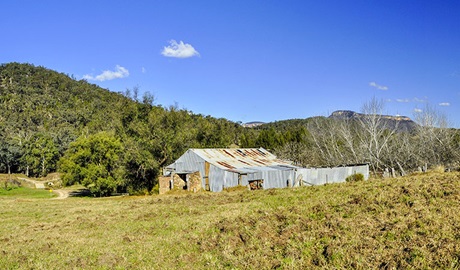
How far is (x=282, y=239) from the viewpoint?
32.9ft

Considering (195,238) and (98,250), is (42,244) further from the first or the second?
(195,238)

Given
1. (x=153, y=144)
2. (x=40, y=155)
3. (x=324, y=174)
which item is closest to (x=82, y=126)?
(x=40, y=155)

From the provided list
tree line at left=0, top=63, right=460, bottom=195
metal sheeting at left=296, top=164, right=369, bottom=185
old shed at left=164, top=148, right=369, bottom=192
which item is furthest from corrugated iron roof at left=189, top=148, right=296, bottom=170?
tree line at left=0, top=63, right=460, bottom=195

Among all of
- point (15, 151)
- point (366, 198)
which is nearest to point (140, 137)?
point (366, 198)

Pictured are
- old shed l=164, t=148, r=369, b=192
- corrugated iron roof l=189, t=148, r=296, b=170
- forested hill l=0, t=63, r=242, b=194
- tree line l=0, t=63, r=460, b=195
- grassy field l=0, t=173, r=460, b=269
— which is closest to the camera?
grassy field l=0, t=173, r=460, b=269

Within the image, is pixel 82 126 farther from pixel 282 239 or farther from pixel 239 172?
pixel 282 239

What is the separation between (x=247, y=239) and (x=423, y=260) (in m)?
4.95

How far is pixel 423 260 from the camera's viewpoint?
720 centimetres

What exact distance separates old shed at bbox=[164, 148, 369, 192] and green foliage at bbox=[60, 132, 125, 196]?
40.4 feet

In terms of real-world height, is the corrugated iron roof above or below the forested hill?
below

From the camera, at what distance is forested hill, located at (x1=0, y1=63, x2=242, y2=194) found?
47.7 m

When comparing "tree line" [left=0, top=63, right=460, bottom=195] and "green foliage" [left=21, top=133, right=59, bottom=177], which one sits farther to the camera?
"green foliage" [left=21, top=133, right=59, bottom=177]

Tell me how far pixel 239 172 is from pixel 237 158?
345 inches

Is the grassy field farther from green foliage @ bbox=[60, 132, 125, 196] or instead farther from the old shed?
→ green foliage @ bbox=[60, 132, 125, 196]
